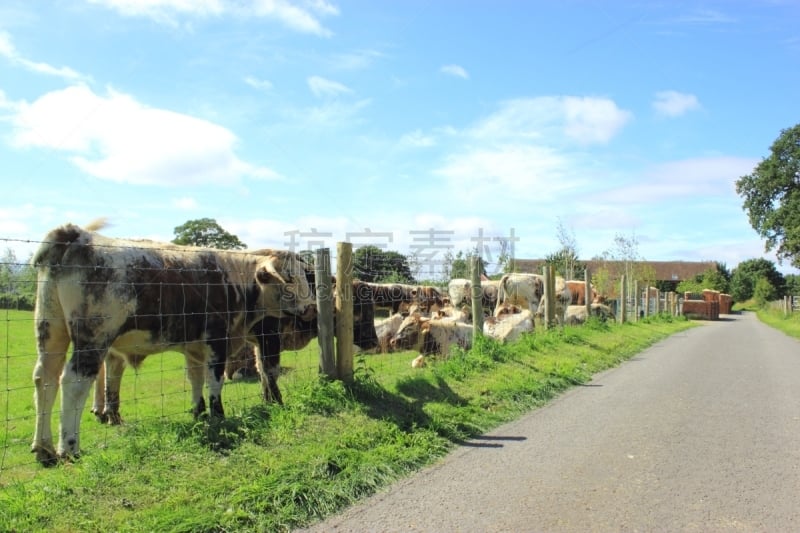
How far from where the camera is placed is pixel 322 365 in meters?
7.32

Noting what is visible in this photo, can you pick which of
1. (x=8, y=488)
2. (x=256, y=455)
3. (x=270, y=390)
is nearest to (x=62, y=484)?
(x=8, y=488)

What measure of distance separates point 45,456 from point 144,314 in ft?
5.01

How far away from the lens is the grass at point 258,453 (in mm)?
4137

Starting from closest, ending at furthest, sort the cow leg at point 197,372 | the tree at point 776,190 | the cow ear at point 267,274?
the cow leg at point 197,372, the cow ear at point 267,274, the tree at point 776,190

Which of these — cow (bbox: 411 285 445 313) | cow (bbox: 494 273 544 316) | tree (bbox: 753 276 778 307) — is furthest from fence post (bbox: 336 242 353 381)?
tree (bbox: 753 276 778 307)

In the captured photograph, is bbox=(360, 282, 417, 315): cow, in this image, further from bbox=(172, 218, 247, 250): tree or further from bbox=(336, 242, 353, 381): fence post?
bbox=(172, 218, 247, 250): tree

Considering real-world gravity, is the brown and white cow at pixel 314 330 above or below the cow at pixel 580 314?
above

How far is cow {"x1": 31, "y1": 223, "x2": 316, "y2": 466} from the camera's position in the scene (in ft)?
18.1

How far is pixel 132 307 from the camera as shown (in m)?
6.03

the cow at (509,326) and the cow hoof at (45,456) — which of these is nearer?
the cow hoof at (45,456)

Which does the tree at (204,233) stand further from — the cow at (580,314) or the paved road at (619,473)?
the paved road at (619,473)

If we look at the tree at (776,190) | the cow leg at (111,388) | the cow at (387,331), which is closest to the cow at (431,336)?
the cow at (387,331)

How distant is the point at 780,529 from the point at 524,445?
2.44m

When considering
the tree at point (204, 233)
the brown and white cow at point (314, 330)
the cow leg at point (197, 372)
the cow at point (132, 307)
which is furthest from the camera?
the tree at point (204, 233)
